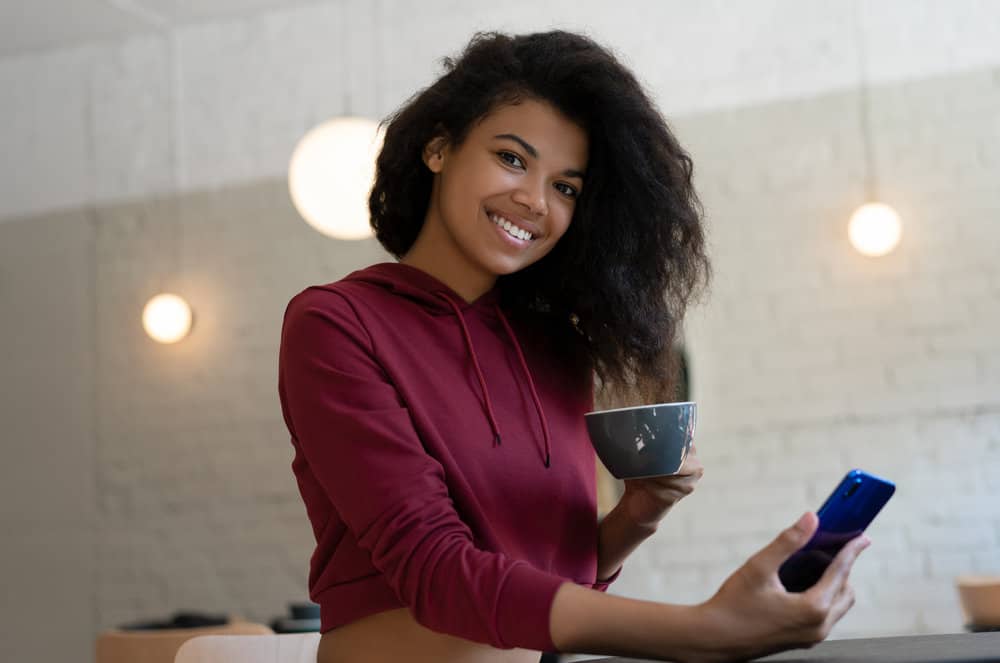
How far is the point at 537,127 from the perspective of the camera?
1277 mm

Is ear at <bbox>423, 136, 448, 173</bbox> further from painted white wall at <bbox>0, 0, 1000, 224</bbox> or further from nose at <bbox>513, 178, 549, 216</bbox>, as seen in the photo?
painted white wall at <bbox>0, 0, 1000, 224</bbox>

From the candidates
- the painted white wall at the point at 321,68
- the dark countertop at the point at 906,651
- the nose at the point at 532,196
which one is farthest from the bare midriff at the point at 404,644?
the painted white wall at the point at 321,68

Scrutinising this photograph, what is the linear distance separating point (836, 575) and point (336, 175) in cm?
274

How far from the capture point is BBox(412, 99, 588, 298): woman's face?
1252 millimetres

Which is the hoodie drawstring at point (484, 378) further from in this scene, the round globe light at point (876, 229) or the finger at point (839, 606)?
the round globe light at point (876, 229)

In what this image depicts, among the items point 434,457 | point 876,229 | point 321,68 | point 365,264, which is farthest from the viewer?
point 321,68

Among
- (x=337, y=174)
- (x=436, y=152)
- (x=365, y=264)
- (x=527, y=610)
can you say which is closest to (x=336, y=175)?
(x=337, y=174)

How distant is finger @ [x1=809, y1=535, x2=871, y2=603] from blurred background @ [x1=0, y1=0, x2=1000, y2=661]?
10.1 feet

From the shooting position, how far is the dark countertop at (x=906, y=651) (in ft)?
2.80

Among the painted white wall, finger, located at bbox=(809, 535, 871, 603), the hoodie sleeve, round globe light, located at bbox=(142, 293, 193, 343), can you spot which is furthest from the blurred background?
finger, located at bbox=(809, 535, 871, 603)

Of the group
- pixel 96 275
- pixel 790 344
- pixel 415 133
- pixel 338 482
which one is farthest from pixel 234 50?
pixel 338 482

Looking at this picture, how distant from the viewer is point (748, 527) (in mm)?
4090

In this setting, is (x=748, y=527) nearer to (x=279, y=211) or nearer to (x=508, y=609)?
(x=279, y=211)

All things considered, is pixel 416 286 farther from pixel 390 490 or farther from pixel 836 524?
pixel 836 524
